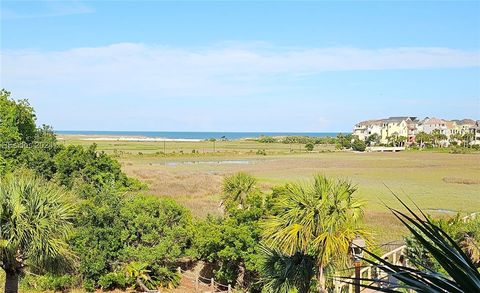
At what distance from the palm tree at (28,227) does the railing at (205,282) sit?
341 inches

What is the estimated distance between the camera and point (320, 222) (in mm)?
9445

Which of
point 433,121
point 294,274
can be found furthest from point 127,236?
point 433,121

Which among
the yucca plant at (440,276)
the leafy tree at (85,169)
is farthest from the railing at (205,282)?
the yucca plant at (440,276)

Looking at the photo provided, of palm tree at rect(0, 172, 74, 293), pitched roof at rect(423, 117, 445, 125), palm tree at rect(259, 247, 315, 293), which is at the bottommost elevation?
palm tree at rect(259, 247, 315, 293)

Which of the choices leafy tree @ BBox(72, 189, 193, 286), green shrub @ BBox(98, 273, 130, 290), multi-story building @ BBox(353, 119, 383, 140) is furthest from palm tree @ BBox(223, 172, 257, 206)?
multi-story building @ BBox(353, 119, 383, 140)

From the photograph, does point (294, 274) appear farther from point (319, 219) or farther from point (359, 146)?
point (359, 146)

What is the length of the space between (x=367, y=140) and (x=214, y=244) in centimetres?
11683

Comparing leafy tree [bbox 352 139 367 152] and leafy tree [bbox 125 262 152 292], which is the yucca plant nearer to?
leafy tree [bbox 125 262 152 292]

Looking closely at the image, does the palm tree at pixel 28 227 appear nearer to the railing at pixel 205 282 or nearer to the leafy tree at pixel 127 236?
the railing at pixel 205 282

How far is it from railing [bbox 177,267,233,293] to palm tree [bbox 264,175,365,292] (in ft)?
25.6

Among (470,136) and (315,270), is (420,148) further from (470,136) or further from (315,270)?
(315,270)

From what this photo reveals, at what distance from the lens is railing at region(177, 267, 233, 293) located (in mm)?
17297

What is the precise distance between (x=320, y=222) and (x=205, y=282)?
10.7 meters

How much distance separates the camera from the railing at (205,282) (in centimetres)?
1730
